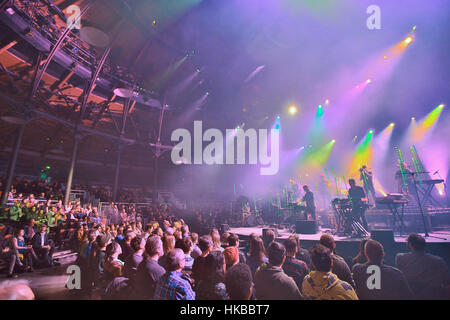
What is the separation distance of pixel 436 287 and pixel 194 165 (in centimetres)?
2021

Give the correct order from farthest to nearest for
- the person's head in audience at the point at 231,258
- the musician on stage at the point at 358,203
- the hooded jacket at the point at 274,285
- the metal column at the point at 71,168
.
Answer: the metal column at the point at 71,168, the musician on stage at the point at 358,203, the person's head in audience at the point at 231,258, the hooded jacket at the point at 274,285

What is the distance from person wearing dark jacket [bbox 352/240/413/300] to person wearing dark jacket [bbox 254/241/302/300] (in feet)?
3.21

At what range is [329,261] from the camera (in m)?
2.10

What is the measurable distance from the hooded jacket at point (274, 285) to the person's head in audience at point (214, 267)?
0.43m

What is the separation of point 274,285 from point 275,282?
3 cm

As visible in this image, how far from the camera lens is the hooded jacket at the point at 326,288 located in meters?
1.98

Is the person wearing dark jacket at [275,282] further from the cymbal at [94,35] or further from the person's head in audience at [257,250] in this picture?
the cymbal at [94,35]

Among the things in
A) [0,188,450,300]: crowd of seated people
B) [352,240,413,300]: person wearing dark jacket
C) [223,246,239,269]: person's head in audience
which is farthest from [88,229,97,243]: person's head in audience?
[352,240,413,300]: person wearing dark jacket

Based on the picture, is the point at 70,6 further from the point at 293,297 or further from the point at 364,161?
the point at 364,161

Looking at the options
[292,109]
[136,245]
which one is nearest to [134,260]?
[136,245]

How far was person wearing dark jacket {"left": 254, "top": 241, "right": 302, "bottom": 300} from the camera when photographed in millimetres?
2084

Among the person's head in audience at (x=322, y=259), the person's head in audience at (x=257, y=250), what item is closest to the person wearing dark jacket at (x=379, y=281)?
the person's head in audience at (x=322, y=259)
